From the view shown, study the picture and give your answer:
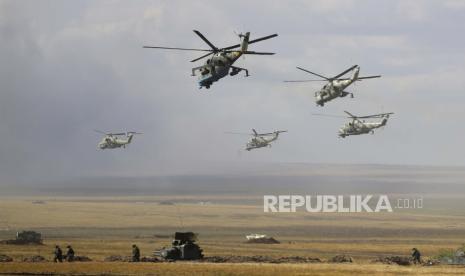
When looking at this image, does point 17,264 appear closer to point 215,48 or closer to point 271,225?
point 215,48

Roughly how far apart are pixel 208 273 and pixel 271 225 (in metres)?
82.5

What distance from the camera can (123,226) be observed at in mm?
137250

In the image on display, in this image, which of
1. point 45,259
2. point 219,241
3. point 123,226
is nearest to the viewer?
point 45,259

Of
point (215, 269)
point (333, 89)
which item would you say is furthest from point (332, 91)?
point (215, 269)

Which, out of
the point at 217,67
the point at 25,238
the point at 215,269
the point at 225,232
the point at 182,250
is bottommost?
the point at 215,269

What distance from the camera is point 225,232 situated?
129250 millimetres

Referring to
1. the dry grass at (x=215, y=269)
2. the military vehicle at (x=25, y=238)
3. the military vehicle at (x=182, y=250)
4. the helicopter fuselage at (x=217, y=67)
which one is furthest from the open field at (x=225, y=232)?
the helicopter fuselage at (x=217, y=67)

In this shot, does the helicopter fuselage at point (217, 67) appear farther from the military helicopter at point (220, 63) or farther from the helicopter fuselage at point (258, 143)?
the helicopter fuselage at point (258, 143)

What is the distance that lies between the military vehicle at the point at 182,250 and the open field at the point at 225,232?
441 centimetres

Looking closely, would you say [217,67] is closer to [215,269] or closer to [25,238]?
[215,269]

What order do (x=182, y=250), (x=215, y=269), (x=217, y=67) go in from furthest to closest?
(x=217, y=67) < (x=182, y=250) < (x=215, y=269)

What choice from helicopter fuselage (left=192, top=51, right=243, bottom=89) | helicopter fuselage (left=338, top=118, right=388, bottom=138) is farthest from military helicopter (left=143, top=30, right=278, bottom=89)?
helicopter fuselage (left=338, top=118, right=388, bottom=138)

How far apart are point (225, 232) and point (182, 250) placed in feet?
176

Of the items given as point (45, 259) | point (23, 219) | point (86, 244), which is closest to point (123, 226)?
point (23, 219)
